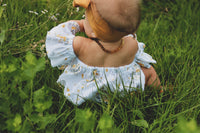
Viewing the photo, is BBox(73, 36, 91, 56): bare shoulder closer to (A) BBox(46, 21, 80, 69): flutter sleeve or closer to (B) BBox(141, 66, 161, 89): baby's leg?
(A) BBox(46, 21, 80, 69): flutter sleeve

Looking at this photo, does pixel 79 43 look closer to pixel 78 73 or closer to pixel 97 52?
pixel 97 52

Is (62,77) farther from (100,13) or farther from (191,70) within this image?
(191,70)

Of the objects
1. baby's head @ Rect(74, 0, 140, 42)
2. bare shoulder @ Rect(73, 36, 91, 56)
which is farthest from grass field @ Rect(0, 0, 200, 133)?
baby's head @ Rect(74, 0, 140, 42)

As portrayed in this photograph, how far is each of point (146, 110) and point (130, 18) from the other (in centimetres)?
69

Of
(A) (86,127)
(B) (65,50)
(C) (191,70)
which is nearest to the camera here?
(A) (86,127)

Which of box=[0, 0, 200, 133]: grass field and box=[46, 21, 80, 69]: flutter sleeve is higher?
box=[46, 21, 80, 69]: flutter sleeve

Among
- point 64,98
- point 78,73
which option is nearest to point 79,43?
point 78,73

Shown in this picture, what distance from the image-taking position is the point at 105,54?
1446 mm

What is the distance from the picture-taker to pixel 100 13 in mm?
1243

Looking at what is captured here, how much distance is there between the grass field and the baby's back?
22cm

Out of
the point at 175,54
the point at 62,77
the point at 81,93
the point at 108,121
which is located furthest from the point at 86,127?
the point at 175,54

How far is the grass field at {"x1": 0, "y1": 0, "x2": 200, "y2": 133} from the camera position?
1.17 metres

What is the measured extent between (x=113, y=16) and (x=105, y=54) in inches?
11.7

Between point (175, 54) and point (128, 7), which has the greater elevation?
point (128, 7)
